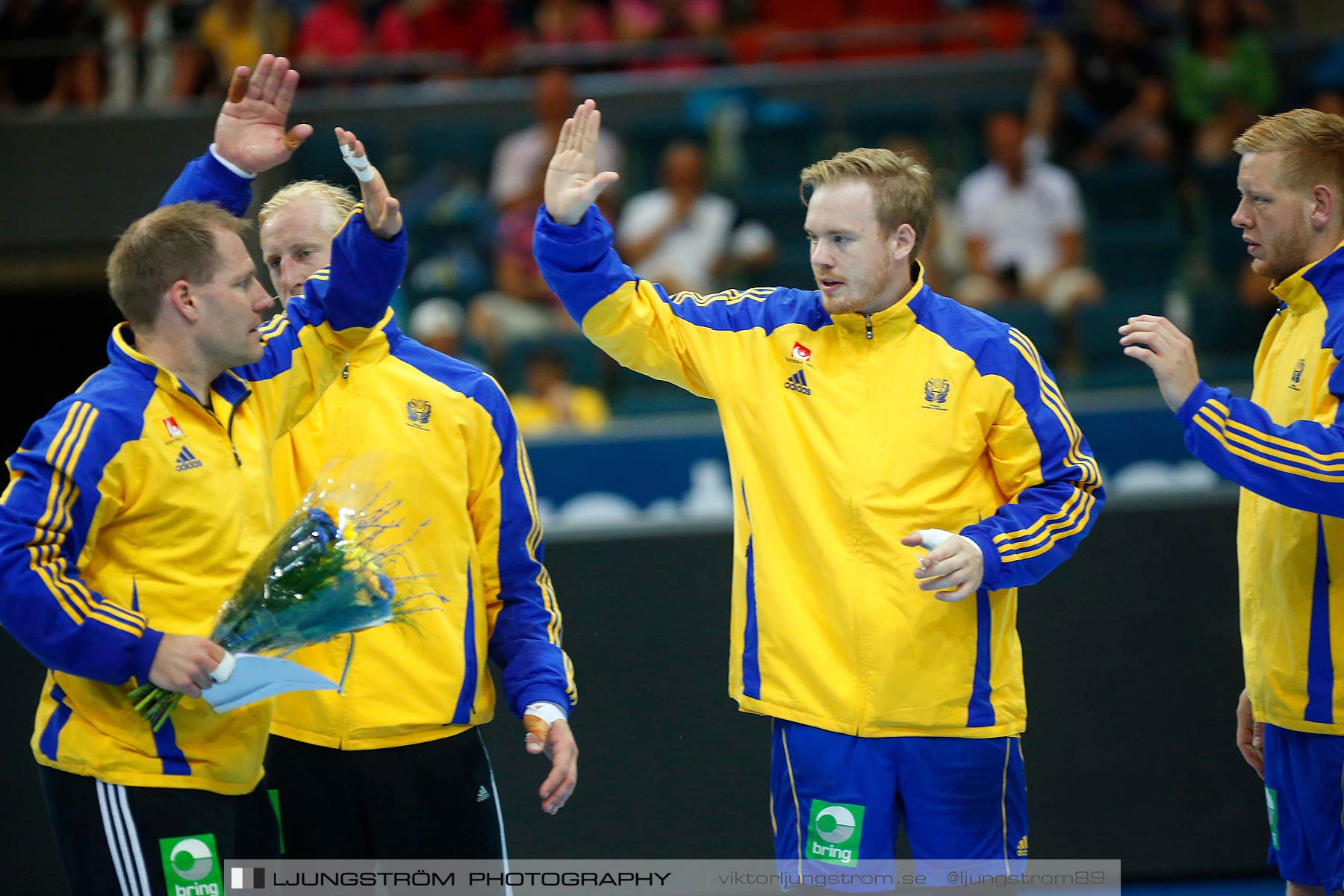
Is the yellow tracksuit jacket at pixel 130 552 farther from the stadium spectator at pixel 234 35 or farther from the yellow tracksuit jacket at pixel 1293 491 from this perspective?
the stadium spectator at pixel 234 35

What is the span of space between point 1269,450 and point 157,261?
249cm

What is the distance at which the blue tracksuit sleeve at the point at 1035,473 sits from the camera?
3.29 meters

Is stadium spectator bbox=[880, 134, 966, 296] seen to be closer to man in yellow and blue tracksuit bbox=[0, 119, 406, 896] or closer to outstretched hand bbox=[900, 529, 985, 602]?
outstretched hand bbox=[900, 529, 985, 602]

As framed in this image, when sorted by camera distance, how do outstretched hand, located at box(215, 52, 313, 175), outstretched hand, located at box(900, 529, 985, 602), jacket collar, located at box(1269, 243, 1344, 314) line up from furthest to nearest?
jacket collar, located at box(1269, 243, 1344, 314)
outstretched hand, located at box(215, 52, 313, 175)
outstretched hand, located at box(900, 529, 985, 602)

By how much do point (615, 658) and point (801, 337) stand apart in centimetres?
167

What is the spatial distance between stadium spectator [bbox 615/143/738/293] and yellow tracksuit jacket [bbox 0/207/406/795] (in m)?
5.94

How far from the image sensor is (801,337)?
3529mm

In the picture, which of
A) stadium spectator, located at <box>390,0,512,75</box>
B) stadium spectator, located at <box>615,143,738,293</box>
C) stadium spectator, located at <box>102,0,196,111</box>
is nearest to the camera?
stadium spectator, located at <box>615,143,738,293</box>

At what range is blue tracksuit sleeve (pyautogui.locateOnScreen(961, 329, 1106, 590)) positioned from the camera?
129 inches

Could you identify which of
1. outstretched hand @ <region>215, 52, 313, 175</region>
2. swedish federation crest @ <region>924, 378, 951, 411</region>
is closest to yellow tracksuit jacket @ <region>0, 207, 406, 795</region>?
outstretched hand @ <region>215, 52, 313, 175</region>

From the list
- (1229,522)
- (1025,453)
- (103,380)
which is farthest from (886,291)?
(1229,522)

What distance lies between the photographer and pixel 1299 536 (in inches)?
142

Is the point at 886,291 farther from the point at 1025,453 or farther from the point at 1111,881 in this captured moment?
the point at 1111,881

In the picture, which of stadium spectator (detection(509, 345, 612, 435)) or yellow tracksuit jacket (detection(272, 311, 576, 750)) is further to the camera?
stadium spectator (detection(509, 345, 612, 435))
